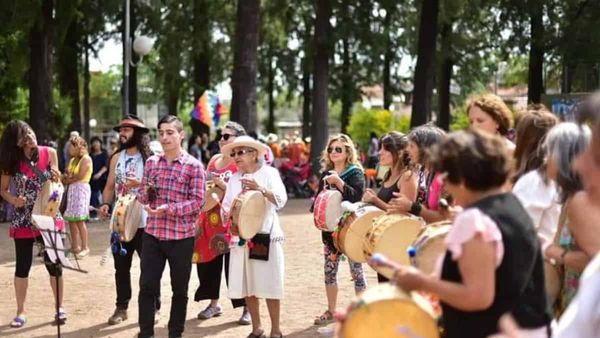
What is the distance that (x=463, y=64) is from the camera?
118ft

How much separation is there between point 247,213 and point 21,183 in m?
2.37

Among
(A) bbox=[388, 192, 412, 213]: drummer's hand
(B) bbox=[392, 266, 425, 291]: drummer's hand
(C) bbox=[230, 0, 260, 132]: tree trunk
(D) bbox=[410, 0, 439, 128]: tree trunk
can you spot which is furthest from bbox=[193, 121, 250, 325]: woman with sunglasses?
(D) bbox=[410, 0, 439, 128]: tree trunk

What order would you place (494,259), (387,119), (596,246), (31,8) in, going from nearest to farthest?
(494,259), (596,246), (31,8), (387,119)

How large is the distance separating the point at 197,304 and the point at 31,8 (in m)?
14.6

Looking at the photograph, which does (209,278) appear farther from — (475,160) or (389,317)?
(475,160)

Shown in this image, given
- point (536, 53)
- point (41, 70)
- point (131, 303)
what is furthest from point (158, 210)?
point (536, 53)

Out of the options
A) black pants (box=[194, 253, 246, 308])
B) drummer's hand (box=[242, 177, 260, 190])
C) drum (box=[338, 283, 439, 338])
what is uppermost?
drummer's hand (box=[242, 177, 260, 190])

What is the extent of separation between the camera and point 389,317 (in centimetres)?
399

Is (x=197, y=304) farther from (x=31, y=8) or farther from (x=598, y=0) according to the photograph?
(x=598, y=0)

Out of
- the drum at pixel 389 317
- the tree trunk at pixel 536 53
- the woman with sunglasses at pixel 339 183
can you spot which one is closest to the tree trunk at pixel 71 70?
the tree trunk at pixel 536 53

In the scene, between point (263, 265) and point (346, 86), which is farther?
point (346, 86)

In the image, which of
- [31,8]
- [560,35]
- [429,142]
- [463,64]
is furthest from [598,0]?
[429,142]

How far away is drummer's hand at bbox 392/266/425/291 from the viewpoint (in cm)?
386

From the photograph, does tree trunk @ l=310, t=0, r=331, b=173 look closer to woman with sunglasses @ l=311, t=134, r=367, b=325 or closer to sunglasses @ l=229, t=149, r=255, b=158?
woman with sunglasses @ l=311, t=134, r=367, b=325
